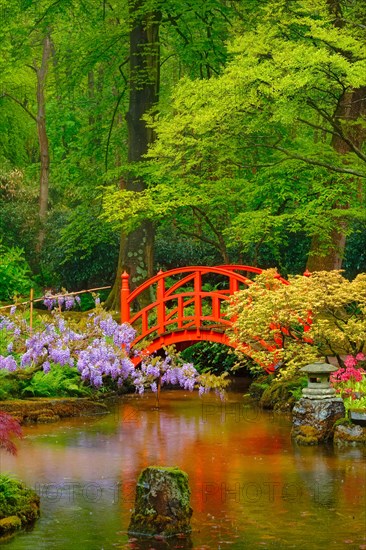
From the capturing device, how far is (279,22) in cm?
2364

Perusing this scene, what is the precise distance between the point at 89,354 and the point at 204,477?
280 inches

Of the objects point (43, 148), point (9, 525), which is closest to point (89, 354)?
point (9, 525)

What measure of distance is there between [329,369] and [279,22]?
9.20 m

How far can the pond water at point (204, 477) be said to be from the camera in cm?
1122

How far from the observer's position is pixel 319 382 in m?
17.4

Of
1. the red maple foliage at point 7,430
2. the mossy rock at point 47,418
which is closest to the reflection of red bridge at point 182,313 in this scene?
the mossy rock at point 47,418

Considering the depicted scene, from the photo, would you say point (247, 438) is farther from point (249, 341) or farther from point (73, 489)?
point (73, 489)

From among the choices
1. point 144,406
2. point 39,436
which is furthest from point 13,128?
point 39,436

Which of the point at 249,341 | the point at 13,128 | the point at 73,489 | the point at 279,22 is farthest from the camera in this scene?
the point at 13,128

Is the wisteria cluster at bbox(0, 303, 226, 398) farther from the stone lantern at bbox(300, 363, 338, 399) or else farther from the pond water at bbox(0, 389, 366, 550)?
the stone lantern at bbox(300, 363, 338, 399)

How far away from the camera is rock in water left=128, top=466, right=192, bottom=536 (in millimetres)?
11133

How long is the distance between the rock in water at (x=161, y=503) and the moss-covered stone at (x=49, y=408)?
792 centimetres

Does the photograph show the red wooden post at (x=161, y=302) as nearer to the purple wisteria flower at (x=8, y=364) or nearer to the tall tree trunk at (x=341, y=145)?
the purple wisteria flower at (x=8, y=364)

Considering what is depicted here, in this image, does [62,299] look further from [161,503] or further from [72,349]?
[161,503]
